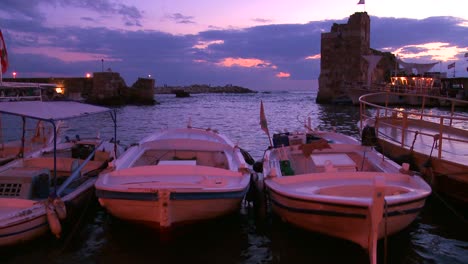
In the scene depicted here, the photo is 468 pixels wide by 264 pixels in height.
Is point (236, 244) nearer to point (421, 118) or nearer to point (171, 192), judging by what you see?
point (171, 192)

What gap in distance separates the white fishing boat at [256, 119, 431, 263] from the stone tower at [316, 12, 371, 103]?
6703cm

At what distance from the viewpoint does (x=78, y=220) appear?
9.11 m

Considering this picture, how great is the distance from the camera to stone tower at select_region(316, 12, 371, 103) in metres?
75.4

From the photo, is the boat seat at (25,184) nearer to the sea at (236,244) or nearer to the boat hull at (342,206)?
the sea at (236,244)

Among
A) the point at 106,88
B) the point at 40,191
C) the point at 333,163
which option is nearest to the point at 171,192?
the point at 40,191

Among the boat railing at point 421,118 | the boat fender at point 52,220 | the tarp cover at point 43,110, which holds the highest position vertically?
the tarp cover at point 43,110

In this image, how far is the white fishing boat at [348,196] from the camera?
6375 mm

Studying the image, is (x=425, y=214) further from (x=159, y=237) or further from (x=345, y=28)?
(x=345, y=28)

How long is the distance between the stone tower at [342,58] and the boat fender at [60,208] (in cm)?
7005

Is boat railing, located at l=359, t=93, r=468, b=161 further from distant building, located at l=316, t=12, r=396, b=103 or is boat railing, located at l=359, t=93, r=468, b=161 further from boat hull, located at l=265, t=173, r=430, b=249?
distant building, located at l=316, t=12, r=396, b=103

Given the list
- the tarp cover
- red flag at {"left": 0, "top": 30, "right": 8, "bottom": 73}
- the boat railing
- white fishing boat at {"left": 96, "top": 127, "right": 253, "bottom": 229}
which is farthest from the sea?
red flag at {"left": 0, "top": 30, "right": 8, "bottom": 73}

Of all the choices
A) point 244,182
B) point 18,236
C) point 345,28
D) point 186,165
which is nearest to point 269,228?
point 244,182

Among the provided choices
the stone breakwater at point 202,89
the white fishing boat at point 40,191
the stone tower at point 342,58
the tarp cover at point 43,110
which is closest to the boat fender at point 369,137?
the white fishing boat at point 40,191

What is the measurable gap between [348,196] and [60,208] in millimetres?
5030
